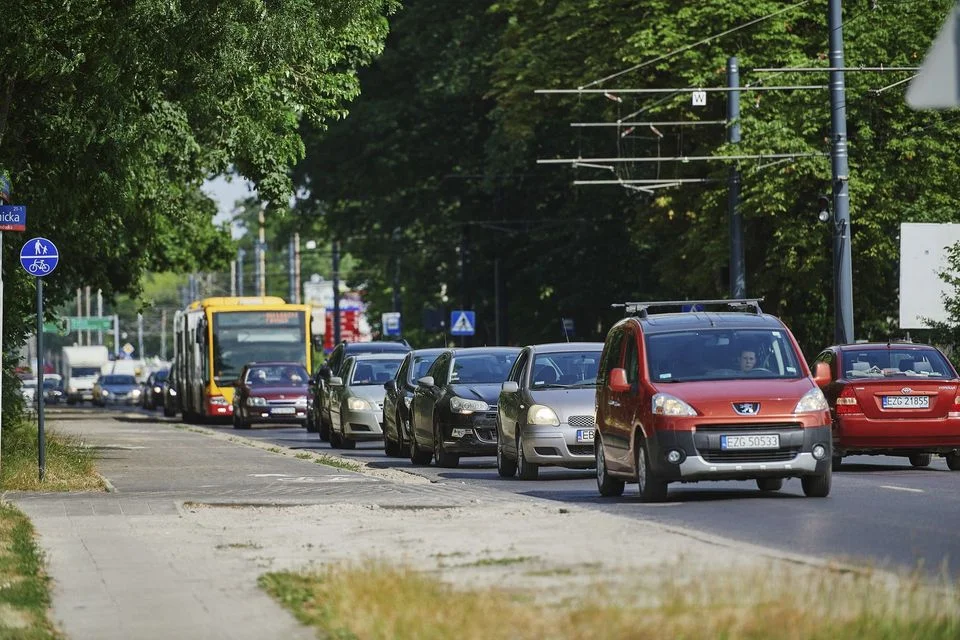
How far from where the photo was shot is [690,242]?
47.8 meters

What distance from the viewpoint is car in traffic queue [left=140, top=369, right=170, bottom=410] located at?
8031 cm

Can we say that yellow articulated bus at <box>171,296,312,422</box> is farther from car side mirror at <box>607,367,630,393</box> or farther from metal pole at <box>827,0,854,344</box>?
car side mirror at <box>607,367,630,393</box>

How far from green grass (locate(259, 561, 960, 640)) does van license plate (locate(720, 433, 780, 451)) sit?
6.93 m

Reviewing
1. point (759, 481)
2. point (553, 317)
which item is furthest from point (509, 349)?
point (553, 317)

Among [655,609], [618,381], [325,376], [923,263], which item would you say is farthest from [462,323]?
[655,609]

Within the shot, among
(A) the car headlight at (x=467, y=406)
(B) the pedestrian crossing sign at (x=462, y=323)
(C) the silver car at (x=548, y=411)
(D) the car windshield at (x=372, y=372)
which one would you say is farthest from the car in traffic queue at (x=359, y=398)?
(B) the pedestrian crossing sign at (x=462, y=323)

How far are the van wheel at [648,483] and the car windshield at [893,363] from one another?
22.0 ft

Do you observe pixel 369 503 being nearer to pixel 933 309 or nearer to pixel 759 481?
pixel 759 481

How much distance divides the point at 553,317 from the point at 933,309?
1021 inches

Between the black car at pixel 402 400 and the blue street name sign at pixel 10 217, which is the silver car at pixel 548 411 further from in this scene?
the blue street name sign at pixel 10 217

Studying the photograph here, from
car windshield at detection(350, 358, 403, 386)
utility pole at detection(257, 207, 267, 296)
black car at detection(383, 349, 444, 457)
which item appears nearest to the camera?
black car at detection(383, 349, 444, 457)

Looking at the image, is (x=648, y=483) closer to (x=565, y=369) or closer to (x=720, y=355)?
(x=720, y=355)

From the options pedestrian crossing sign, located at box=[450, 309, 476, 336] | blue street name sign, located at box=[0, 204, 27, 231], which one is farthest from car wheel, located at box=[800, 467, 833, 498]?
pedestrian crossing sign, located at box=[450, 309, 476, 336]

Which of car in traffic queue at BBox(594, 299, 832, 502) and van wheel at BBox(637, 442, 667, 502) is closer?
car in traffic queue at BBox(594, 299, 832, 502)
